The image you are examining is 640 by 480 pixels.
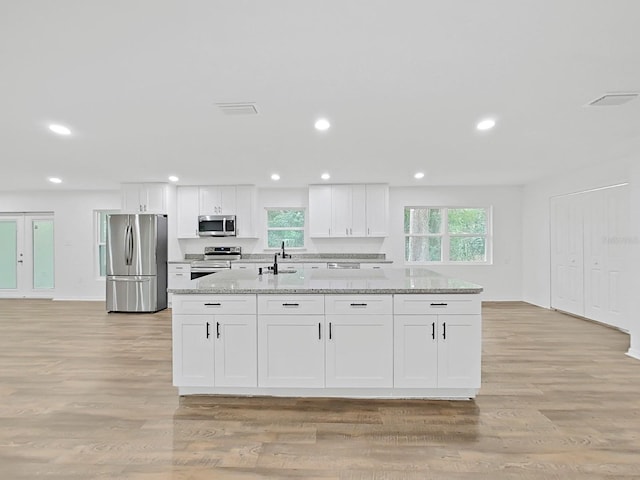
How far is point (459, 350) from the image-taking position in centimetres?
340

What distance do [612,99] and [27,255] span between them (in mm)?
10528

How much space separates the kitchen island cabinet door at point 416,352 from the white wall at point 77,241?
7502 mm

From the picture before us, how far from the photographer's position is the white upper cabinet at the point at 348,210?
26.4 ft

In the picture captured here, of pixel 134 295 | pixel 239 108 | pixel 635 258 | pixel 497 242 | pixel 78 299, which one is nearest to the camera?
pixel 239 108

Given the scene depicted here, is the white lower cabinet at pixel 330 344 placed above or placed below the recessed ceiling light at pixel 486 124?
below

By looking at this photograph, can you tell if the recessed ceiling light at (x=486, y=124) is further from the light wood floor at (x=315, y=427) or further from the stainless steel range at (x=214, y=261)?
the stainless steel range at (x=214, y=261)

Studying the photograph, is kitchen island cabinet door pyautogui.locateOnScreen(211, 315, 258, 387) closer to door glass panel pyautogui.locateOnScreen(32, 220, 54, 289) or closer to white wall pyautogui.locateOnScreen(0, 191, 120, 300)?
white wall pyautogui.locateOnScreen(0, 191, 120, 300)

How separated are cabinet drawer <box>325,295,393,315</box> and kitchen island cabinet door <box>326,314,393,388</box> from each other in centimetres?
4

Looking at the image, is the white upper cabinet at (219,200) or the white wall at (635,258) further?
the white upper cabinet at (219,200)

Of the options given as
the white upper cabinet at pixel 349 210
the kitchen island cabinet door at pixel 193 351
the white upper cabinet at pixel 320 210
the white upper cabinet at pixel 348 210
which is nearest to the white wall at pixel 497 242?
the white upper cabinet at pixel 348 210

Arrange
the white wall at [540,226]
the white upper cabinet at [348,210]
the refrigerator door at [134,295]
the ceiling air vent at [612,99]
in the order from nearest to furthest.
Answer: the ceiling air vent at [612,99], the white wall at [540,226], the refrigerator door at [134,295], the white upper cabinet at [348,210]

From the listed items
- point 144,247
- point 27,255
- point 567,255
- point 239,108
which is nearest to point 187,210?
point 144,247

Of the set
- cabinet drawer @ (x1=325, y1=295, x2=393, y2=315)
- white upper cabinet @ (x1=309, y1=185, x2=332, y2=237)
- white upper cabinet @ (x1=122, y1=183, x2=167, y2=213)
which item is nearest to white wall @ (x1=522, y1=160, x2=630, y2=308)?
white upper cabinet @ (x1=309, y1=185, x2=332, y2=237)

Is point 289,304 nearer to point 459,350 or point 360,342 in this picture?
point 360,342
